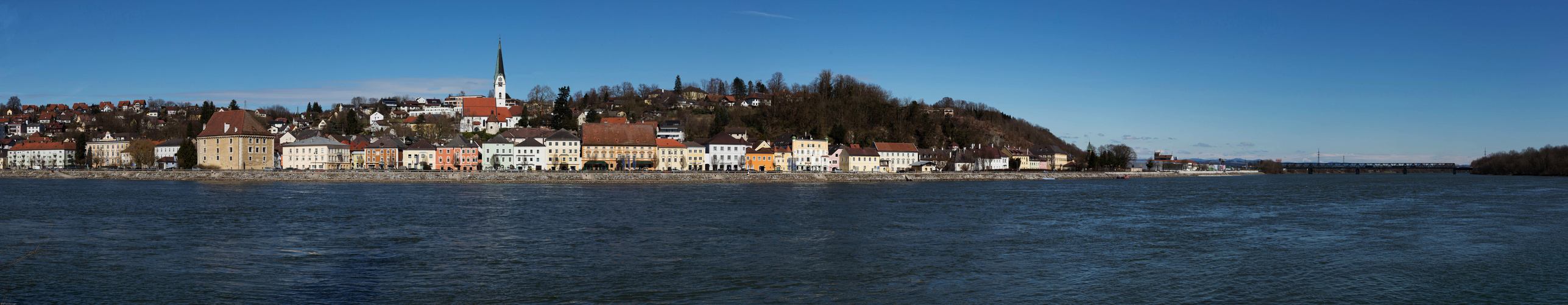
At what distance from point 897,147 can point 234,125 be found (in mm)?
48408

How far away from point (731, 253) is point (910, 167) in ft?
191

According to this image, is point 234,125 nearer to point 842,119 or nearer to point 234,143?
point 234,143

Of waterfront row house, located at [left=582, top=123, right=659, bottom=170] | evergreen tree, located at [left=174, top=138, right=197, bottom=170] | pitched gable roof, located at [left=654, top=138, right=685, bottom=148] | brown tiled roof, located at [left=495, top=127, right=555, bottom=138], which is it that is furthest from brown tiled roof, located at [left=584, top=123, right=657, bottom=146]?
evergreen tree, located at [left=174, top=138, right=197, bottom=170]

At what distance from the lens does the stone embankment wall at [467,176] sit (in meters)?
51.4

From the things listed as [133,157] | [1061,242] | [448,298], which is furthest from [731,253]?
[133,157]

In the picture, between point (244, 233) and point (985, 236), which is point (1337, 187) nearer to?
point (985, 236)

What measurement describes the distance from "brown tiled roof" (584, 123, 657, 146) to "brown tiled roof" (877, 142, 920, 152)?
736 inches

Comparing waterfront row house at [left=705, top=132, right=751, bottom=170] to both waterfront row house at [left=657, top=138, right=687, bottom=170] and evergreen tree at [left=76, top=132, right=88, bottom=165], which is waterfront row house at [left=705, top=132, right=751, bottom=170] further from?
evergreen tree at [left=76, top=132, right=88, bottom=165]

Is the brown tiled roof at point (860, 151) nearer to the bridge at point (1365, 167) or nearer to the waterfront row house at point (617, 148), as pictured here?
the waterfront row house at point (617, 148)

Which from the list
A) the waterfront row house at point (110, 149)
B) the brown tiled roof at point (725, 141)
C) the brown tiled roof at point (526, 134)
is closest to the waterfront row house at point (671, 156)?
the brown tiled roof at point (725, 141)

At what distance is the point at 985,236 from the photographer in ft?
62.1

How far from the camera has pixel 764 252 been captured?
618 inches

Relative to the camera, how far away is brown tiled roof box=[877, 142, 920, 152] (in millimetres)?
72438

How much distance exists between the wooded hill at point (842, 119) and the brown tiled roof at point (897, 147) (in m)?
3.14
